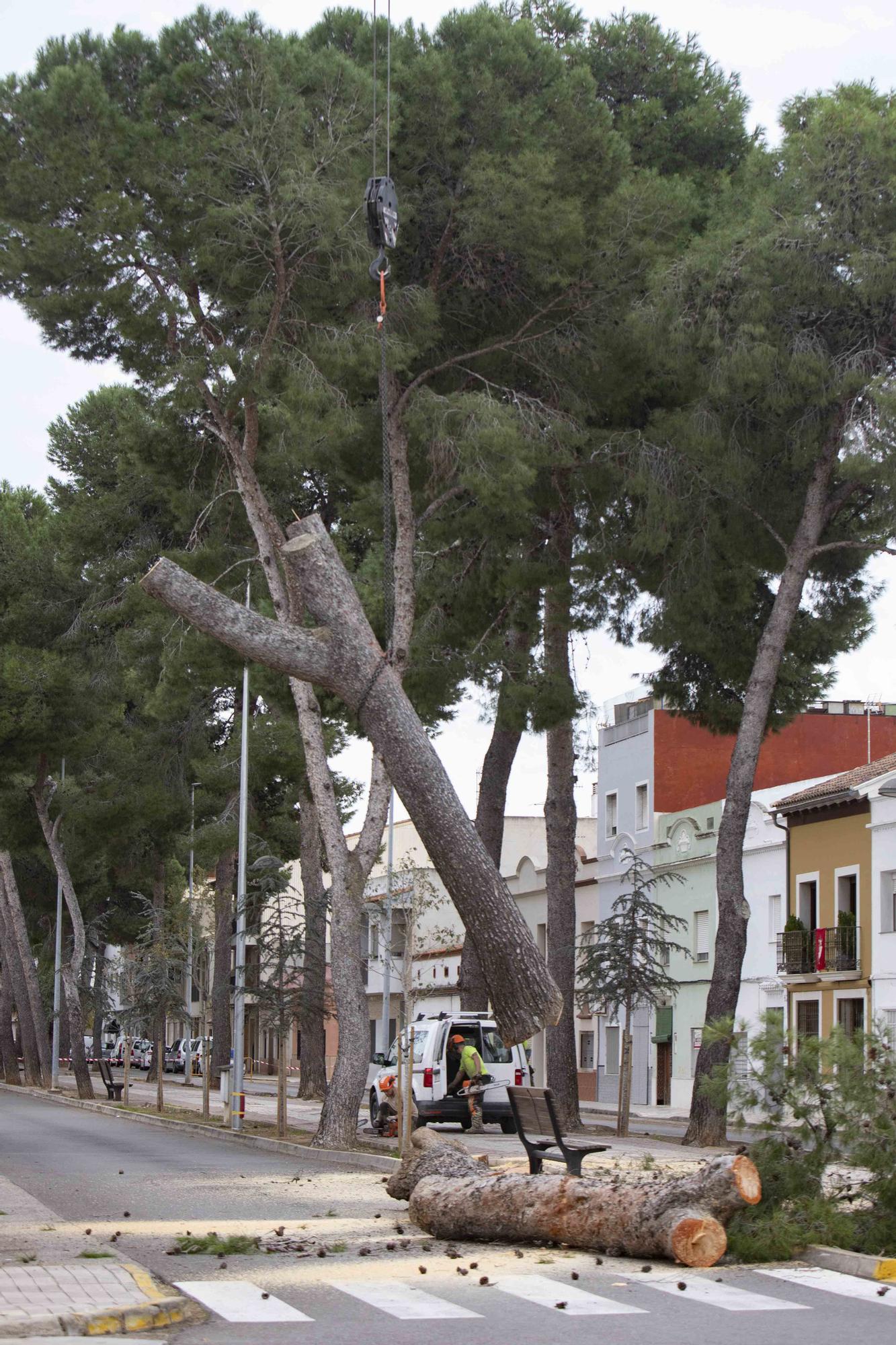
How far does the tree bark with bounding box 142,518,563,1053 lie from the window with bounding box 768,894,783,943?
98.7ft

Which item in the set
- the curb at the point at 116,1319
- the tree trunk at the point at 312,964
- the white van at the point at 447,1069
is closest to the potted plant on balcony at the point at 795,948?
the tree trunk at the point at 312,964

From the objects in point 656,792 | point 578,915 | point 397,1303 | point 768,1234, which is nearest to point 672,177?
point 768,1234

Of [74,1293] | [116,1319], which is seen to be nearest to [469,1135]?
[74,1293]

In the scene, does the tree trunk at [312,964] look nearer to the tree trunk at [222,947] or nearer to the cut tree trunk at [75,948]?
the tree trunk at [222,947]

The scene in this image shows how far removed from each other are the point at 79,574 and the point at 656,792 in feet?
62.4

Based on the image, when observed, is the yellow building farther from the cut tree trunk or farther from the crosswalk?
the crosswalk

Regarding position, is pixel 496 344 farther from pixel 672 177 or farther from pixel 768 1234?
pixel 768 1234

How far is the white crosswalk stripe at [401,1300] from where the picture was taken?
9656 millimetres

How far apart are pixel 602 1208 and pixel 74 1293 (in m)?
3.83

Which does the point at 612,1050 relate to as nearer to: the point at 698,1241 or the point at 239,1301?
the point at 698,1241

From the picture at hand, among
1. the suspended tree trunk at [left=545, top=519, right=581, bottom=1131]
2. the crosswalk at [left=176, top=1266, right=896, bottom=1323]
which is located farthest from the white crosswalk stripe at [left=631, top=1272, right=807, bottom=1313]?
the suspended tree trunk at [left=545, top=519, right=581, bottom=1131]

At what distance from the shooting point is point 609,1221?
39.2 feet

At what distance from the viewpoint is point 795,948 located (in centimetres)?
4209

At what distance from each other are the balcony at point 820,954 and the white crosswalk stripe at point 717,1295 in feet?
97.6
